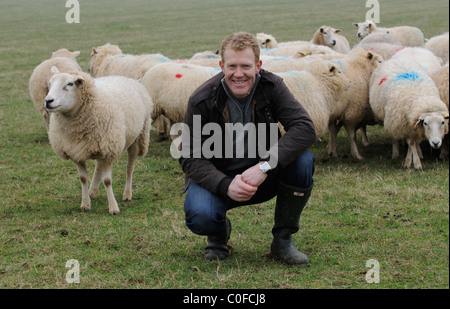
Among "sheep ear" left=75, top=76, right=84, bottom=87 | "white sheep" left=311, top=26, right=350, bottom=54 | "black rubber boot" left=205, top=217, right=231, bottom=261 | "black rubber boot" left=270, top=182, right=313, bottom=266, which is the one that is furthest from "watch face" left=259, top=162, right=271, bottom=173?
"white sheep" left=311, top=26, right=350, bottom=54

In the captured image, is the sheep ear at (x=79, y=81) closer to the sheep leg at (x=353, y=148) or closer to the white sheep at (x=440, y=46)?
the sheep leg at (x=353, y=148)

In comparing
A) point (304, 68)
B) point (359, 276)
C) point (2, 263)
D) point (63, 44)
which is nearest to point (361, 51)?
point (304, 68)

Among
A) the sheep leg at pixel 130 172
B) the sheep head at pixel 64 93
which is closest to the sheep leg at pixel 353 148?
the sheep leg at pixel 130 172

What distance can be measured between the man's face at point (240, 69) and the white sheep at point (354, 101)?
3.68 m

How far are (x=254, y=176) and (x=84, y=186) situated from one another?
2459mm

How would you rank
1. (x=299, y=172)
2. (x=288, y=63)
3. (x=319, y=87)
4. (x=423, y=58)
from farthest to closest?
(x=423, y=58) → (x=288, y=63) → (x=319, y=87) → (x=299, y=172)

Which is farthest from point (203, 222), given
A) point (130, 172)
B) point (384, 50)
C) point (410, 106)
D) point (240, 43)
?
point (384, 50)

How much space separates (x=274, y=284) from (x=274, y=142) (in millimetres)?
860

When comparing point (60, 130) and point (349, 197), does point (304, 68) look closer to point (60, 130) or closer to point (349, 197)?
point (349, 197)

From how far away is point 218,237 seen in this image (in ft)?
12.8

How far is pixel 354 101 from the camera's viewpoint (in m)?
7.25

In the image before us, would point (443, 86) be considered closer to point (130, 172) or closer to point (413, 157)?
point (413, 157)

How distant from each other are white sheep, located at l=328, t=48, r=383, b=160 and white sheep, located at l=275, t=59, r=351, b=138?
0.24 metres

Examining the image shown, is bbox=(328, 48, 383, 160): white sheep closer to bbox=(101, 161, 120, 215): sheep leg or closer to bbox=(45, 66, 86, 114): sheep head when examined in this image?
bbox=(101, 161, 120, 215): sheep leg
